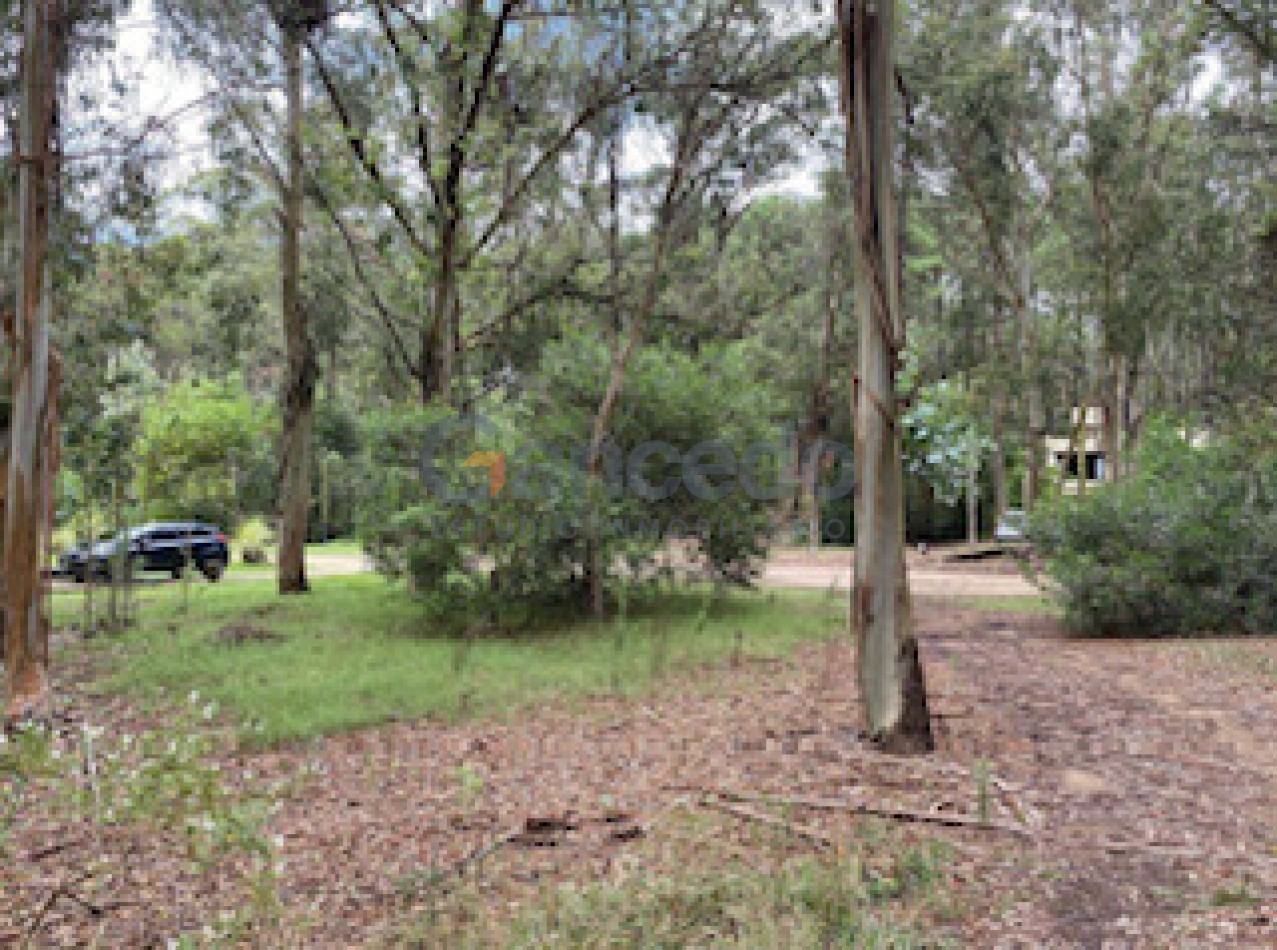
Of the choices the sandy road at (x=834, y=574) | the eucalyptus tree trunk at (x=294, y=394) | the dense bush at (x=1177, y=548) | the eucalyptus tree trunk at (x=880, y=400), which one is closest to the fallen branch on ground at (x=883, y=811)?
the eucalyptus tree trunk at (x=880, y=400)

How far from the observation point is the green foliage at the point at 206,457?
26578 millimetres

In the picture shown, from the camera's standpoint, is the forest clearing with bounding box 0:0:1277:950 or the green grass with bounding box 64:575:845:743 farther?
the green grass with bounding box 64:575:845:743

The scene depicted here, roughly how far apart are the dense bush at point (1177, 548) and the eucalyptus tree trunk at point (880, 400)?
19.1 feet

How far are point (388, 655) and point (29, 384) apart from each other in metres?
3.79

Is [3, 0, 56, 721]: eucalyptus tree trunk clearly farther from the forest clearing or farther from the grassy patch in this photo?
the grassy patch

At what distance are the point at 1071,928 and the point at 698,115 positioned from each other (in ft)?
33.1

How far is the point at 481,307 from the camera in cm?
1695

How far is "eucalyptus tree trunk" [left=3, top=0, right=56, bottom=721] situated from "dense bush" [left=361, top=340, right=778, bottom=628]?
3497 mm

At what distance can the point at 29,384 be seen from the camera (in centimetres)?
680

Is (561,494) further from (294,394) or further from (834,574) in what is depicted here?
(834,574)

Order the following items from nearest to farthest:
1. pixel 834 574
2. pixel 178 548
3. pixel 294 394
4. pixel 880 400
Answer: pixel 880 400
pixel 294 394
pixel 178 548
pixel 834 574

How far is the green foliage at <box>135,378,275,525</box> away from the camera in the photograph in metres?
26.6

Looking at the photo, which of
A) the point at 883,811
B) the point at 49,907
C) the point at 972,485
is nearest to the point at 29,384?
the point at 49,907

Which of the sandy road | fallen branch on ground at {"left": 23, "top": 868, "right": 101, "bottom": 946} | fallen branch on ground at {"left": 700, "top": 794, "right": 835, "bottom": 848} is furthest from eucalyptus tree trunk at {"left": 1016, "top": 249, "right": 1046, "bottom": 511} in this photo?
fallen branch on ground at {"left": 23, "top": 868, "right": 101, "bottom": 946}
